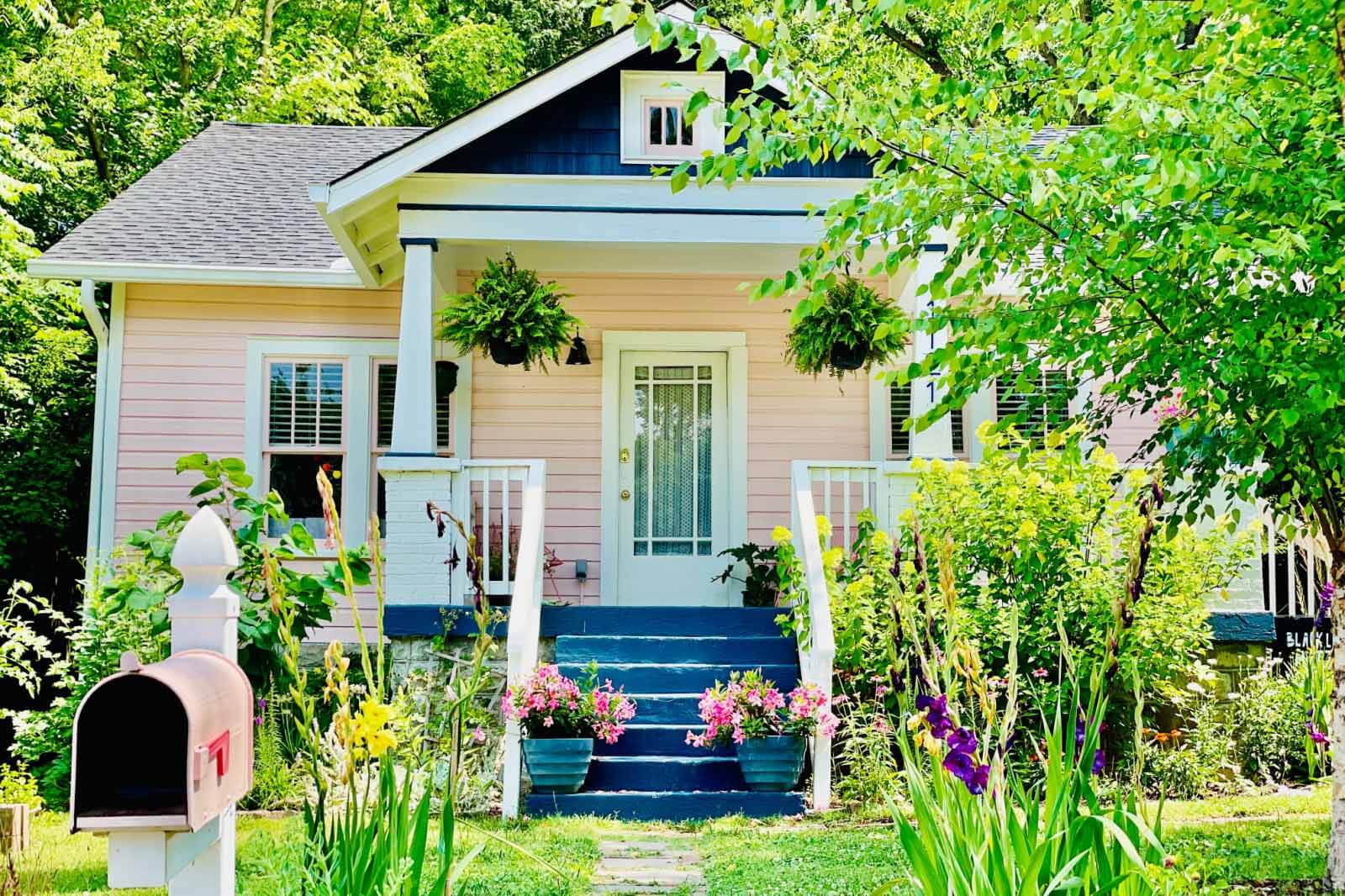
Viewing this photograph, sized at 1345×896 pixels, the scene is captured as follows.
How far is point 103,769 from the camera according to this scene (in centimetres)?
198

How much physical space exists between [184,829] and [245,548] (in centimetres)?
537

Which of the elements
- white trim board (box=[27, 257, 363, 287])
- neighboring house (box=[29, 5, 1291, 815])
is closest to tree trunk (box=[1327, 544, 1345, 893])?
neighboring house (box=[29, 5, 1291, 815])

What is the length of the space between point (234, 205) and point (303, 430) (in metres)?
2.23

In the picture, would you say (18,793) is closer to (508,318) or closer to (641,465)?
(508,318)

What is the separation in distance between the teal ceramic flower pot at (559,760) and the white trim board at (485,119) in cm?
346

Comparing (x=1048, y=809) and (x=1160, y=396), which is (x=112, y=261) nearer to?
(x=1160, y=396)

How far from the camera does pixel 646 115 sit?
8.17 m

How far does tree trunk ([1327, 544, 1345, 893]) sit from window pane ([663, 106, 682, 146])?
4963 millimetres

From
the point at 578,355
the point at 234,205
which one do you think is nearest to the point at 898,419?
the point at 578,355

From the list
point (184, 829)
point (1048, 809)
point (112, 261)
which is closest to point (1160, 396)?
point (1048, 809)

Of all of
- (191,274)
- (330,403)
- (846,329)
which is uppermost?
(191,274)

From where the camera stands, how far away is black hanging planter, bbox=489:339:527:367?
7.90 meters

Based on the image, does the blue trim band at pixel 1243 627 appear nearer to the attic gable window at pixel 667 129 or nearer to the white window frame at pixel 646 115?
the white window frame at pixel 646 115

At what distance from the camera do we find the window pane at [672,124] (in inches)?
323
